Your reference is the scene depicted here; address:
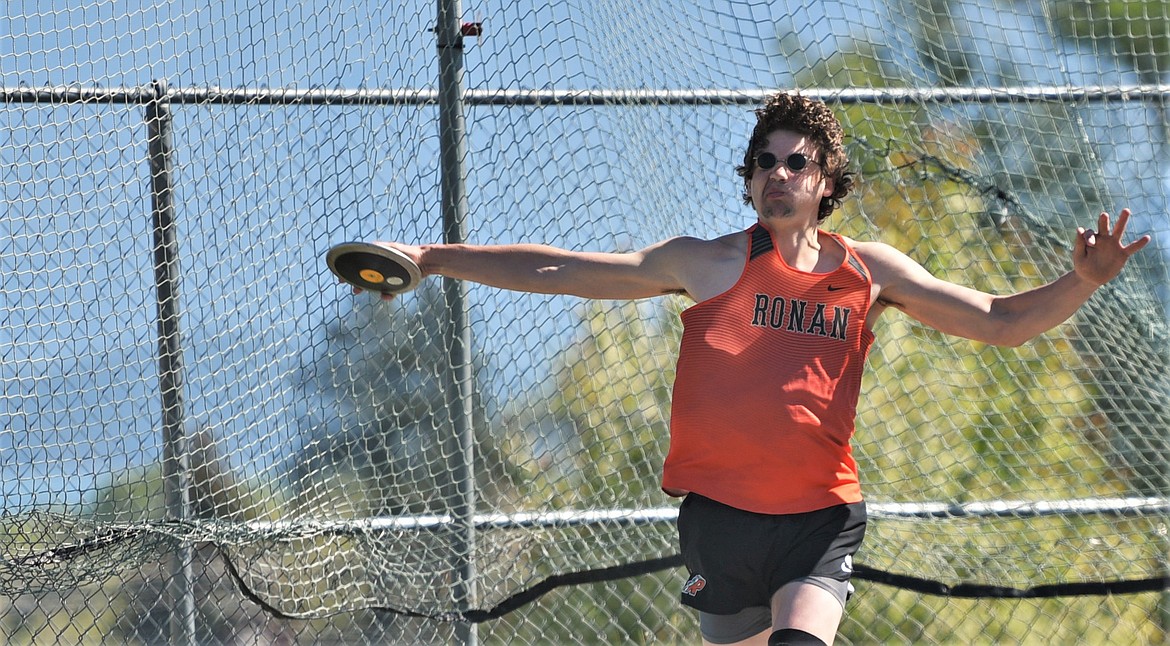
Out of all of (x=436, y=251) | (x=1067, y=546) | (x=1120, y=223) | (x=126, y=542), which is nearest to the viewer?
(x=1120, y=223)

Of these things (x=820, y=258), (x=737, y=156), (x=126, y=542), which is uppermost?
(x=737, y=156)

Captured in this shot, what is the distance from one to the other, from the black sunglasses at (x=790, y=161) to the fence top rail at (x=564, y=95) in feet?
3.58

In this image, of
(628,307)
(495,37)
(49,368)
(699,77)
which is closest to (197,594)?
(49,368)

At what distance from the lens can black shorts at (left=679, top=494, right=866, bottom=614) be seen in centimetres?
275

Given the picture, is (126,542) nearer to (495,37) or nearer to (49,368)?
(49,368)

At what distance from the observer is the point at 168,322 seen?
3980 mm

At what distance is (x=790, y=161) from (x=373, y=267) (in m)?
1.00

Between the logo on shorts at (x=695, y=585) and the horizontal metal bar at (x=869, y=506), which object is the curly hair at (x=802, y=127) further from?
the horizontal metal bar at (x=869, y=506)

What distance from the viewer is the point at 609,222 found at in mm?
3988

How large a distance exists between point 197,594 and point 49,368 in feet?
2.94

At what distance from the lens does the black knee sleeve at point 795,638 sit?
8.55 feet

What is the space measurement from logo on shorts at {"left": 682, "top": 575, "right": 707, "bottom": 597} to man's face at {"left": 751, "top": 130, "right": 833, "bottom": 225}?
858 millimetres

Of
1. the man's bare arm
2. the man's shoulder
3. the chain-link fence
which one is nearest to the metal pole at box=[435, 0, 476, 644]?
the chain-link fence

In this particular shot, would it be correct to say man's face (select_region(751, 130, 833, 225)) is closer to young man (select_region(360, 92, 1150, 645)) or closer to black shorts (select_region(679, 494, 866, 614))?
young man (select_region(360, 92, 1150, 645))
